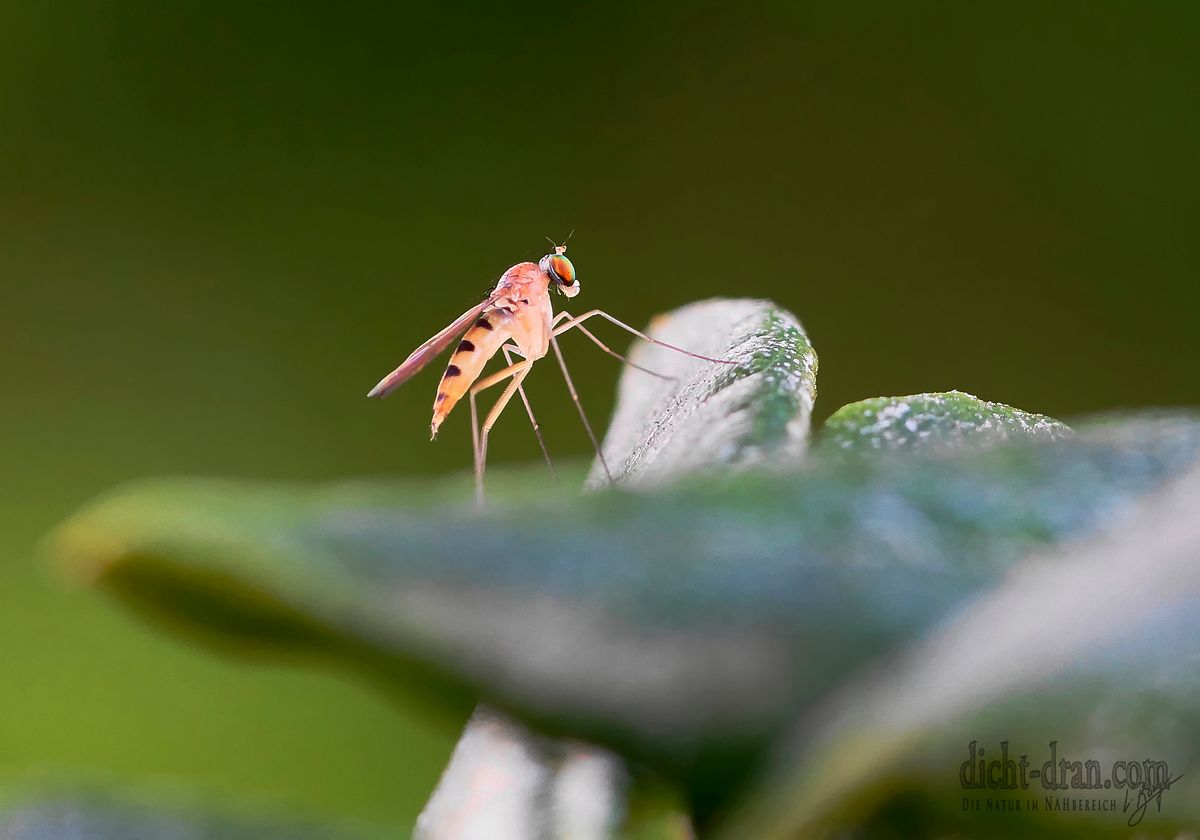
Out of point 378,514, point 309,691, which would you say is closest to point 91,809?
point 378,514

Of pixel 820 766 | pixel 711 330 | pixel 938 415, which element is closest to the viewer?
pixel 820 766

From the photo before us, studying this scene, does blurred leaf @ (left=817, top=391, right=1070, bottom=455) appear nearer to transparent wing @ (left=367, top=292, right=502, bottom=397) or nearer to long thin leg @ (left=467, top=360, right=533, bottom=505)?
transparent wing @ (left=367, top=292, right=502, bottom=397)

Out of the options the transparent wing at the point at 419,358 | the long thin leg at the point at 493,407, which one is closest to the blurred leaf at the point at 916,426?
the transparent wing at the point at 419,358

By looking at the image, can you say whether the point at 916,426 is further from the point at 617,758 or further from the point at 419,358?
the point at 419,358

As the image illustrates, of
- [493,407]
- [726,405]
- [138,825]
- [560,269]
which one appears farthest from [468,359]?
[138,825]

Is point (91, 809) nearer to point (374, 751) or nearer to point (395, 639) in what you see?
point (395, 639)
